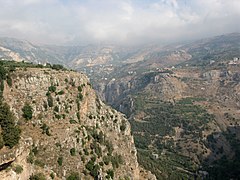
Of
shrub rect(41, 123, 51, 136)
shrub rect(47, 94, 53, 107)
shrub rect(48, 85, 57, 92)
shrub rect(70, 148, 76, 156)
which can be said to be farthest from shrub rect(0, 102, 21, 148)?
shrub rect(48, 85, 57, 92)

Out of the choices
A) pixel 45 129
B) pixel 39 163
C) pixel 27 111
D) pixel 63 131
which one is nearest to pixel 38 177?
pixel 39 163

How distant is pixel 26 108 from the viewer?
81.8m

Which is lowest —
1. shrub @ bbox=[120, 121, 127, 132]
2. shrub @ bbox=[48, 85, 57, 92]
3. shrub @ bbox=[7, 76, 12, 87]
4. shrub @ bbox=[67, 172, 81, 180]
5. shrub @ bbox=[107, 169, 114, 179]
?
shrub @ bbox=[107, 169, 114, 179]

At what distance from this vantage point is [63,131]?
83.6 m

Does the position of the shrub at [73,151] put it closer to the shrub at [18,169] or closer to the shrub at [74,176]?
the shrub at [74,176]

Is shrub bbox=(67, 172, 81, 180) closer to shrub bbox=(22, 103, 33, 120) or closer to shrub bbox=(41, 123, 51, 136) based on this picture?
shrub bbox=(41, 123, 51, 136)

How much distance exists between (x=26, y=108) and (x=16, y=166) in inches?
861

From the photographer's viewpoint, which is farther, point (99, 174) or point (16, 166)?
point (99, 174)

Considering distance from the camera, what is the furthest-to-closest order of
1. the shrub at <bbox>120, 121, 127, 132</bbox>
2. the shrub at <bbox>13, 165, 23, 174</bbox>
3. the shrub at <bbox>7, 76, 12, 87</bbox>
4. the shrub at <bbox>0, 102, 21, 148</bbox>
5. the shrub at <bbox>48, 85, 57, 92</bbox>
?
1. the shrub at <bbox>120, 121, 127, 132</bbox>
2. the shrub at <bbox>48, 85, 57, 92</bbox>
3. the shrub at <bbox>7, 76, 12, 87</bbox>
4. the shrub at <bbox>0, 102, 21, 148</bbox>
5. the shrub at <bbox>13, 165, 23, 174</bbox>

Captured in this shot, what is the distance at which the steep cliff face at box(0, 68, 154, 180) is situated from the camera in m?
75.2

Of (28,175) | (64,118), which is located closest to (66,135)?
(64,118)

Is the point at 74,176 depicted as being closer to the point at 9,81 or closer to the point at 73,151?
the point at 73,151

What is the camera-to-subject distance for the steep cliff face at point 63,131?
7524 cm

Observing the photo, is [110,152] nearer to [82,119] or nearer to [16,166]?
[82,119]
